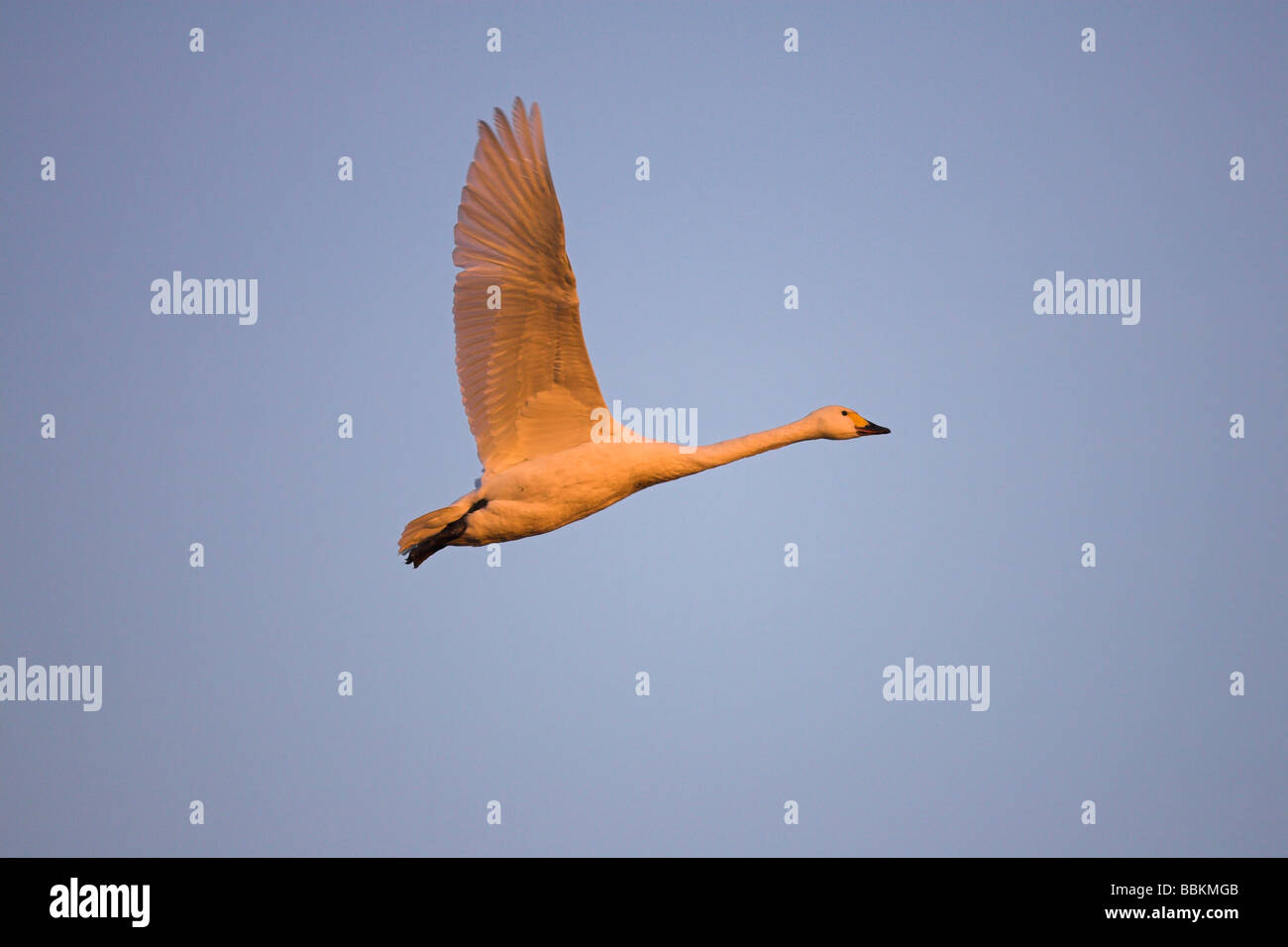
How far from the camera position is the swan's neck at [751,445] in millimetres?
17203

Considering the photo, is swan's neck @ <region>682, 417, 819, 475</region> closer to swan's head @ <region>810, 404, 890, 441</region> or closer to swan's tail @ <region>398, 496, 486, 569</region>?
swan's head @ <region>810, 404, 890, 441</region>

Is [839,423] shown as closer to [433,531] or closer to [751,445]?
[751,445]

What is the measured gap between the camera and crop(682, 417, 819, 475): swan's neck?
1720 centimetres

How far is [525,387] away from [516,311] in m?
1.12

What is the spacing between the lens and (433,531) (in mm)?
16828

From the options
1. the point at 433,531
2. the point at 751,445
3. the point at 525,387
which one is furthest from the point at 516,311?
the point at 751,445

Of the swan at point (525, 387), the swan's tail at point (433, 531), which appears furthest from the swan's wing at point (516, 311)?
the swan's tail at point (433, 531)

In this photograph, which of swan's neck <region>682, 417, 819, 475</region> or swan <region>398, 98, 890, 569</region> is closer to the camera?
swan <region>398, 98, 890, 569</region>

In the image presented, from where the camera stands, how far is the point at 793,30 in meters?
24.0

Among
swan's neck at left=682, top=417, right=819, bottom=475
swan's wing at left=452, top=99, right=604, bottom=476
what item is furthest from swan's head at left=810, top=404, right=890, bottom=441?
swan's wing at left=452, top=99, right=604, bottom=476

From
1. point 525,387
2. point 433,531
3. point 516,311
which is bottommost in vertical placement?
point 433,531

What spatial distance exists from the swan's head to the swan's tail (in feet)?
14.6

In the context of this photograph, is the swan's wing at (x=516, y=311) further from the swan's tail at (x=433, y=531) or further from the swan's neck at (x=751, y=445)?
the swan's neck at (x=751, y=445)
